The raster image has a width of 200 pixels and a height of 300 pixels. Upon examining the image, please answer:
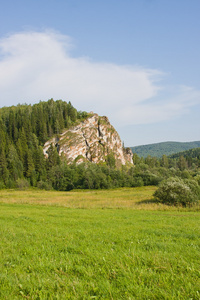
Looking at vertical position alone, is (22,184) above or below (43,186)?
above

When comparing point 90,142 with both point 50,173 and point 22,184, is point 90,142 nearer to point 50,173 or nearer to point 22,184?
point 50,173

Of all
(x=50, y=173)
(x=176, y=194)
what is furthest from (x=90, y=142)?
(x=176, y=194)

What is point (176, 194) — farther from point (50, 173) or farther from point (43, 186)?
point (50, 173)

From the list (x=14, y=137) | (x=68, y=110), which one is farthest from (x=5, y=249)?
(x=68, y=110)

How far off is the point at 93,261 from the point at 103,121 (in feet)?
595

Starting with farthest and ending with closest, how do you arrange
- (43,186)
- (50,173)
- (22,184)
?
(50,173), (43,186), (22,184)

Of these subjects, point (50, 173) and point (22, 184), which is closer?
point (22, 184)

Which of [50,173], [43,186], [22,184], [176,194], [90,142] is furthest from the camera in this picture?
[90,142]

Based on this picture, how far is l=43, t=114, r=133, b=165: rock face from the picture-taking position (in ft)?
487

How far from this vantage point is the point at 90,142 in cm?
16288

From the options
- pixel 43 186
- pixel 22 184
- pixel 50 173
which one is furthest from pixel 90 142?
pixel 22 184

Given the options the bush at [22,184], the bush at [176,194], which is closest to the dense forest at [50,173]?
the bush at [22,184]

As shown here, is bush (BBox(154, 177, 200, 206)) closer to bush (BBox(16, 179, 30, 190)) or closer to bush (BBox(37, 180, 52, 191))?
bush (BBox(37, 180, 52, 191))

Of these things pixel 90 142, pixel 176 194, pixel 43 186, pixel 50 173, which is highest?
pixel 90 142
